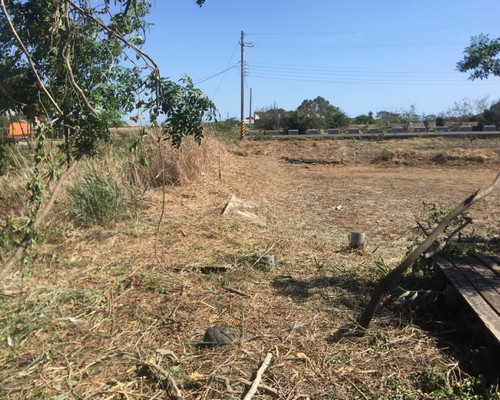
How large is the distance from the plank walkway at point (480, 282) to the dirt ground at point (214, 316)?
203 millimetres

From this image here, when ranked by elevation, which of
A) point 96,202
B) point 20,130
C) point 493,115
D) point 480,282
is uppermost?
point 493,115

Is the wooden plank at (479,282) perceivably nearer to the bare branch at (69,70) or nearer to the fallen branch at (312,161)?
the bare branch at (69,70)

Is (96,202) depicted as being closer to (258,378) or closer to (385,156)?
(258,378)

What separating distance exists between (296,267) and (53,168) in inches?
111

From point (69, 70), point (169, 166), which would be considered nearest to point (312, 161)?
point (169, 166)

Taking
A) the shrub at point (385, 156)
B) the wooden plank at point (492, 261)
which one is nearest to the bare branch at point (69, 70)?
the wooden plank at point (492, 261)

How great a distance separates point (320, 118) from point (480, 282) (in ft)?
135

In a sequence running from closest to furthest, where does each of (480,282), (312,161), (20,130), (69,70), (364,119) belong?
(69,70) < (480,282) < (20,130) < (312,161) < (364,119)

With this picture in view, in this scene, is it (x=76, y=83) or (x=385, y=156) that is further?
(x=385, y=156)

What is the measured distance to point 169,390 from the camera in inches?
110

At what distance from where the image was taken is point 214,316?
148 inches

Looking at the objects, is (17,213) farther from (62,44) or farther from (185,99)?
(185,99)

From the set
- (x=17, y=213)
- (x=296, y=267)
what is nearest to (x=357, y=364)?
(x=296, y=267)

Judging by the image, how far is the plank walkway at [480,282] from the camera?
3.09 metres
